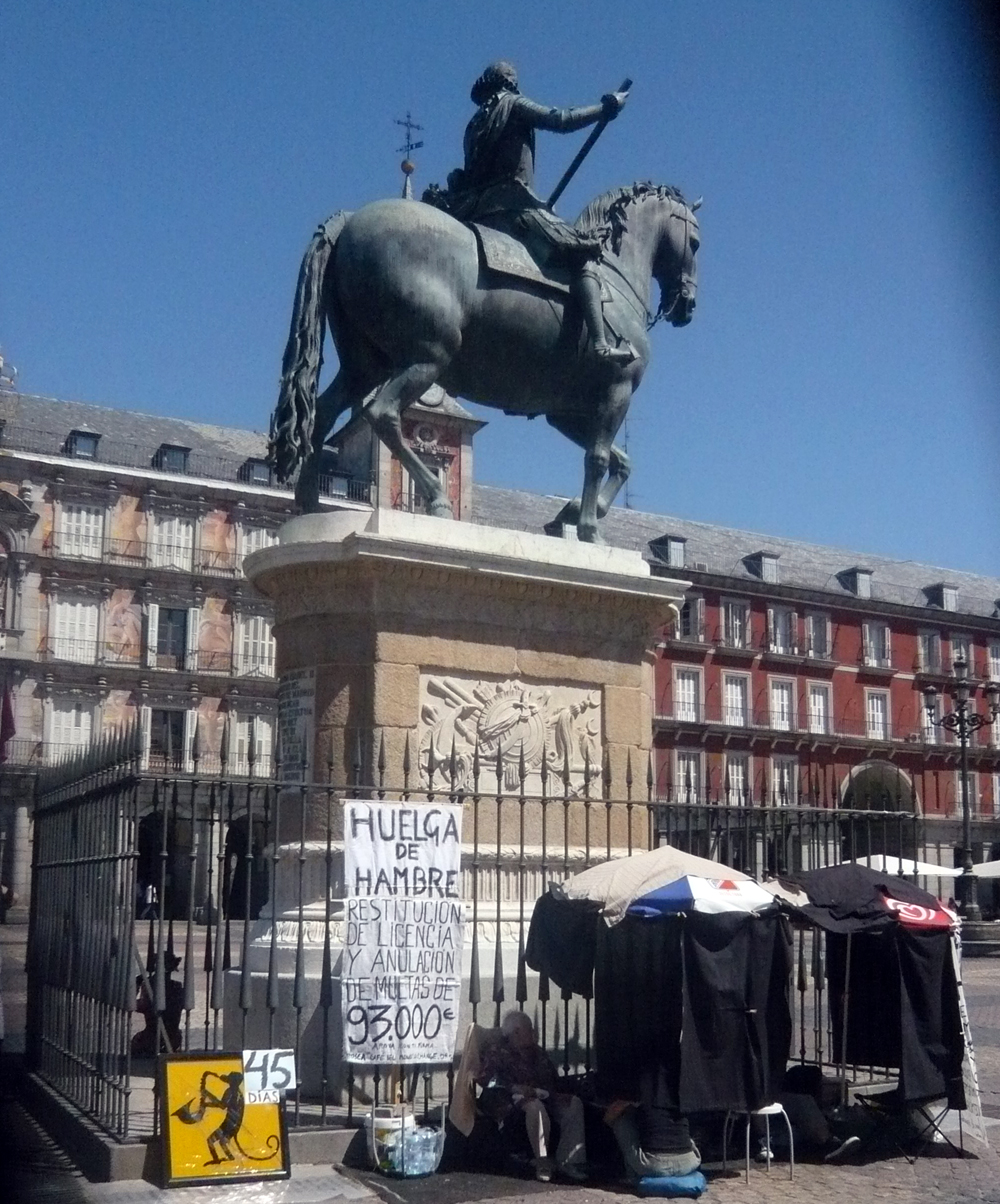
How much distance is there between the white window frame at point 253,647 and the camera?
55750 mm

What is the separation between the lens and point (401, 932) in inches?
326

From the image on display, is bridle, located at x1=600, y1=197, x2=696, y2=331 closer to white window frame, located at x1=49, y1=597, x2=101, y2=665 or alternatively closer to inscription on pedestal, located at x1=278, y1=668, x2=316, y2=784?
inscription on pedestal, located at x1=278, y1=668, x2=316, y2=784

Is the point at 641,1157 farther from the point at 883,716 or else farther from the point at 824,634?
the point at 883,716

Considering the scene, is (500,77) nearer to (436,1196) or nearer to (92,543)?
(436,1196)

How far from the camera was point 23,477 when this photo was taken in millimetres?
52844

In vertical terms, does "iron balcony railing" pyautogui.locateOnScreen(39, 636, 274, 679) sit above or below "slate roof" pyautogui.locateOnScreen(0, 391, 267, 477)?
below

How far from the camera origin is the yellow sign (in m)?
7.26

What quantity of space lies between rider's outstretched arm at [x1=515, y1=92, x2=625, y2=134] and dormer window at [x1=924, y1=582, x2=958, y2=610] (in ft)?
203

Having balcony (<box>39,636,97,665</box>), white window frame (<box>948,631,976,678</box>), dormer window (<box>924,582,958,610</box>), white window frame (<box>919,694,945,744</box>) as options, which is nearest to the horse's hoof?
balcony (<box>39,636,97,665</box>)

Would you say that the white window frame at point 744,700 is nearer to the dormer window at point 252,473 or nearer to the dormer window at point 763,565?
the dormer window at point 763,565

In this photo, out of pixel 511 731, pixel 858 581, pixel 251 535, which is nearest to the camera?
pixel 511 731

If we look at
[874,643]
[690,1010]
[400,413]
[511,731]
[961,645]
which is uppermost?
[961,645]

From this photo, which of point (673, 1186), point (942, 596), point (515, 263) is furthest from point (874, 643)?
point (673, 1186)

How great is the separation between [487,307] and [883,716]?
58046 millimetres
